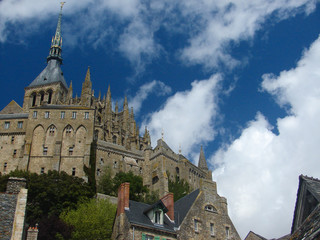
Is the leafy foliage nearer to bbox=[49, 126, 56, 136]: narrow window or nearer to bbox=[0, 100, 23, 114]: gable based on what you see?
bbox=[49, 126, 56, 136]: narrow window

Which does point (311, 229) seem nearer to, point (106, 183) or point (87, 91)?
point (106, 183)

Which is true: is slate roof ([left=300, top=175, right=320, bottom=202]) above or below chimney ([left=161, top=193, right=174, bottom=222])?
below

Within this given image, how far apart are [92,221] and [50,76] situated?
84205 mm

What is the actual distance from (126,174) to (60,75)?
5370cm

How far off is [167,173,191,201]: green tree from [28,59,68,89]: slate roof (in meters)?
48.9

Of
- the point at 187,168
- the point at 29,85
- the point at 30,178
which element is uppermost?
the point at 29,85

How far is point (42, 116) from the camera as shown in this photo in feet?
260

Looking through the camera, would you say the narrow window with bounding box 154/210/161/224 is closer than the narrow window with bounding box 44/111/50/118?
Yes

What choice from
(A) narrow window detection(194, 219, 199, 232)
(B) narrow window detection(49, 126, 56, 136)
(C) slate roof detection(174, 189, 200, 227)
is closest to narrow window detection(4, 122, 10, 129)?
(B) narrow window detection(49, 126, 56, 136)

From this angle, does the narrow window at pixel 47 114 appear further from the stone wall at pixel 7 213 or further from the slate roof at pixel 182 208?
the stone wall at pixel 7 213

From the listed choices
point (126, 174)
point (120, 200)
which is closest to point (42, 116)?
point (126, 174)

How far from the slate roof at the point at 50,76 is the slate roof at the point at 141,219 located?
92.2m

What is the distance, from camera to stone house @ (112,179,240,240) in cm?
2850

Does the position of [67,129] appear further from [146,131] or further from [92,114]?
[146,131]
